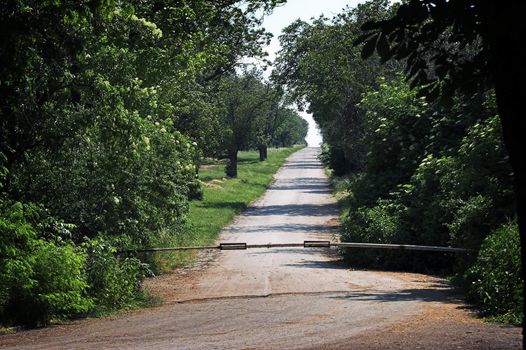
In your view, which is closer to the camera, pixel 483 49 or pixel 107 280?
pixel 483 49

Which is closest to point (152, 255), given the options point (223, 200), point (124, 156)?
point (124, 156)

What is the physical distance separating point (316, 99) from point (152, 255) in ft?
67.4

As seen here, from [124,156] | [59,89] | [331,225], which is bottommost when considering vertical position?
[331,225]

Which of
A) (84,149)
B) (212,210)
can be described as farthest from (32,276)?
(212,210)

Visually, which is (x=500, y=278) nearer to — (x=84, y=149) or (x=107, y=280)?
(x=107, y=280)

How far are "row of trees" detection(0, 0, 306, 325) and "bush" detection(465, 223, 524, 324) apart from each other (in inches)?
254

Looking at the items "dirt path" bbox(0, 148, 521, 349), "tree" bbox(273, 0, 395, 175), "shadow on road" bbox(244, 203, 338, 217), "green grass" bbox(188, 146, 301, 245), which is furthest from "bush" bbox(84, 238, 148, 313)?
"shadow on road" bbox(244, 203, 338, 217)

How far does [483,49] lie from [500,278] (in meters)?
7.86

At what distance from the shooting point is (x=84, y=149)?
16031mm

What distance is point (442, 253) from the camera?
67.5ft

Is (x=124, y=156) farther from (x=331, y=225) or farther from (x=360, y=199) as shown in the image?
(x=331, y=225)

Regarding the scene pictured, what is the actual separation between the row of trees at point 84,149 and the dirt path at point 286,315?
0.94 metres

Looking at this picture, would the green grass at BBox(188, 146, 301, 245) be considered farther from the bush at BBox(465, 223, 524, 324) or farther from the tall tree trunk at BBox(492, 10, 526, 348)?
the tall tree trunk at BBox(492, 10, 526, 348)

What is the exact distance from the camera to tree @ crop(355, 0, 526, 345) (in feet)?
15.9
